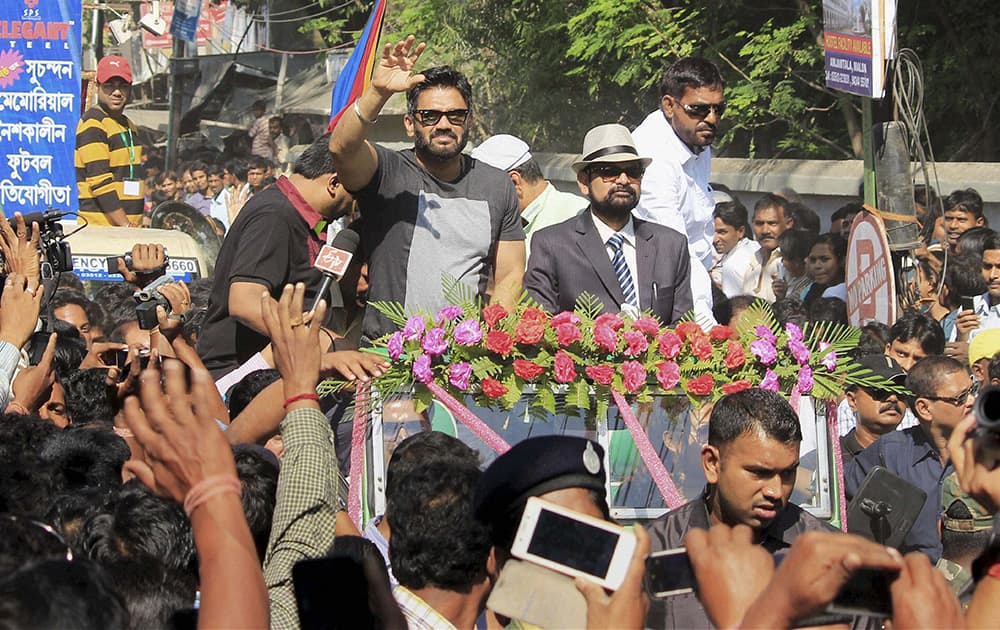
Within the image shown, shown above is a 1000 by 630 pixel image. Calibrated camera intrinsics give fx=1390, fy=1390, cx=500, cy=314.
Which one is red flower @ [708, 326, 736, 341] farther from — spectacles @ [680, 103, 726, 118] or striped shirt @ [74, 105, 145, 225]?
striped shirt @ [74, 105, 145, 225]

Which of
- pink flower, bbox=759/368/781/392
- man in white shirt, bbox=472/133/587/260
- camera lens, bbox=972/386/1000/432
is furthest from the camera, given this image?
man in white shirt, bbox=472/133/587/260

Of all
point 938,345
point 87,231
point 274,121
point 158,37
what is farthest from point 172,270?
point 158,37

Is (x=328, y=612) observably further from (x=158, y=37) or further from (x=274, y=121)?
(x=158, y=37)

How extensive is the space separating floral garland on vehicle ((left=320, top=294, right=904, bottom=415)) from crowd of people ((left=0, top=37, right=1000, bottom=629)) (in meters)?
0.27

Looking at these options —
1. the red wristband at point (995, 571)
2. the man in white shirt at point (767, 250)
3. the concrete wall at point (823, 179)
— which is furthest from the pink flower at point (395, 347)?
the concrete wall at point (823, 179)

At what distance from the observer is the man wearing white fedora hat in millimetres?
6105

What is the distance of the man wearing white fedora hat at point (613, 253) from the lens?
611 cm

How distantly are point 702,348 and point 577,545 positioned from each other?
9.69ft

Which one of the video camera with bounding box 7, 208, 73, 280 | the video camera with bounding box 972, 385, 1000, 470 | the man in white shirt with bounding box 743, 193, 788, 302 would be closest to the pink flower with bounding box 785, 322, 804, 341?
the video camera with bounding box 972, 385, 1000, 470

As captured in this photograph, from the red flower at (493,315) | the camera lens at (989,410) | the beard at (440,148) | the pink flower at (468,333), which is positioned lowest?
the pink flower at (468,333)

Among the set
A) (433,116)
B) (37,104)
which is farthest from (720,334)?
(37,104)

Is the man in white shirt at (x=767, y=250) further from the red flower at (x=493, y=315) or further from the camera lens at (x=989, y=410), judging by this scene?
the camera lens at (x=989, y=410)

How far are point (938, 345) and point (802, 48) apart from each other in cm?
830

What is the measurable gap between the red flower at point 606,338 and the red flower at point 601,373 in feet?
0.24
